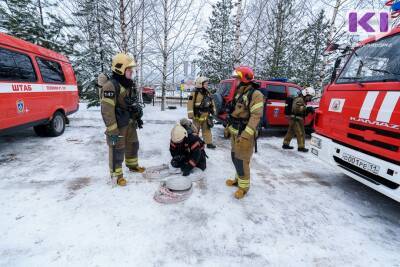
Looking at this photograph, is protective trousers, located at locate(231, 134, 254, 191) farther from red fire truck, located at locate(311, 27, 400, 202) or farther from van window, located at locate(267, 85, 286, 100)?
van window, located at locate(267, 85, 286, 100)

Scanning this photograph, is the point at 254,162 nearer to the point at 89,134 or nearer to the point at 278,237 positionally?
the point at 278,237

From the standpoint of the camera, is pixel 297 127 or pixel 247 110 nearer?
pixel 247 110

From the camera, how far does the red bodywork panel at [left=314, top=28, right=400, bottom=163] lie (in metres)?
2.61

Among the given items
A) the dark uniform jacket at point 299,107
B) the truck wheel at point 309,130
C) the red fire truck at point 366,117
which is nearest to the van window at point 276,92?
the dark uniform jacket at point 299,107

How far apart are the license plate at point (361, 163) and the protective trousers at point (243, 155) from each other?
1.38m

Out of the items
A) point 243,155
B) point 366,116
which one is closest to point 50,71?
point 243,155

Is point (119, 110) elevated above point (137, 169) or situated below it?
above

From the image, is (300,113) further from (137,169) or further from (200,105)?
(137,169)

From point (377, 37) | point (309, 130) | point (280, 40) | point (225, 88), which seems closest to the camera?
point (377, 37)

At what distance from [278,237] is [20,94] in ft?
18.7

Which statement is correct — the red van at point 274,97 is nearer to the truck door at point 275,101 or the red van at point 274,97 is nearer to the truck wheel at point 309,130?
the truck door at point 275,101

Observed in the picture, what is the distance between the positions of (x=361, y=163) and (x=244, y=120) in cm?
168

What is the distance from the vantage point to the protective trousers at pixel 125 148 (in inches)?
134

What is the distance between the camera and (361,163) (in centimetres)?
296
